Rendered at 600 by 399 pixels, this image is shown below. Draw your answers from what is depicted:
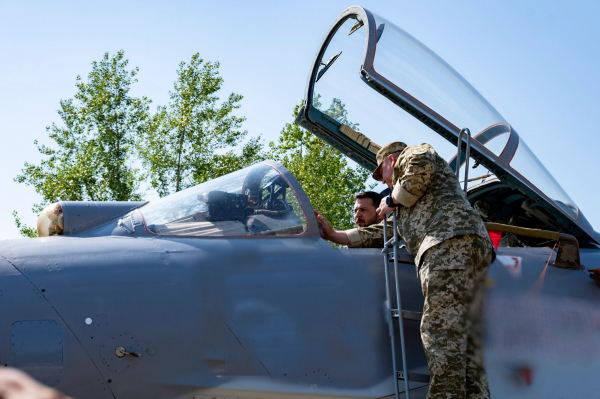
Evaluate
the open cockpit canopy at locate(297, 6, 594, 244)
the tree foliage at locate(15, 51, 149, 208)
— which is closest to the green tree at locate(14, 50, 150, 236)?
the tree foliage at locate(15, 51, 149, 208)

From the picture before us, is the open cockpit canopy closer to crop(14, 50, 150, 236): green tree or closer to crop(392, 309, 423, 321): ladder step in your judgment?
crop(392, 309, 423, 321): ladder step

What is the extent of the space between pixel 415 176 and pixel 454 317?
951 millimetres

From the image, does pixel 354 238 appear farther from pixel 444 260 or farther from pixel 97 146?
pixel 97 146

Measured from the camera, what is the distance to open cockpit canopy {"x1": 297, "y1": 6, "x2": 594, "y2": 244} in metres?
4.83

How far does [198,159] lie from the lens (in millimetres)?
23859

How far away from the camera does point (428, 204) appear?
12.4 feet

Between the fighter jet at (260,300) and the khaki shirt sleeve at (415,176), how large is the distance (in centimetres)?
41

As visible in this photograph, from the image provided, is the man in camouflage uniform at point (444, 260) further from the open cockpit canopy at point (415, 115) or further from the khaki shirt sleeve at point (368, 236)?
the open cockpit canopy at point (415, 115)

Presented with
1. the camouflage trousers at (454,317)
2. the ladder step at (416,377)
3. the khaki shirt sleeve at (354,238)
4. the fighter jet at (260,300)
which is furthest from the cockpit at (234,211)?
the ladder step at (416,377)

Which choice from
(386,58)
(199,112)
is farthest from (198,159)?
(386,58)

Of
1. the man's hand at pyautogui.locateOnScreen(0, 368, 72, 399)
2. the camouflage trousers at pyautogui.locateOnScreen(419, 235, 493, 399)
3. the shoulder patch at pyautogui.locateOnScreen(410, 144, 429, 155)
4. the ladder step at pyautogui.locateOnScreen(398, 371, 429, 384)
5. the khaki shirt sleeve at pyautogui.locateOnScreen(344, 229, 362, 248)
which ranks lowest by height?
the ladder step at pyautogui.locateOnScreen(398, 371, 429, 384)

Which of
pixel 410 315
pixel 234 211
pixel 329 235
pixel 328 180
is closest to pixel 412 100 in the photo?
pixel 329 235

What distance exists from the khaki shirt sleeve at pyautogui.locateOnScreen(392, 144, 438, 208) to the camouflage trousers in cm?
40

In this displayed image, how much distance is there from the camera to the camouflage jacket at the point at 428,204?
362 cm
